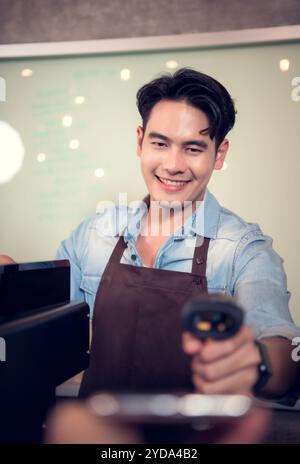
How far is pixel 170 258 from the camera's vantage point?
47.3 inches

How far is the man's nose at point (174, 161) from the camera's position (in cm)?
118

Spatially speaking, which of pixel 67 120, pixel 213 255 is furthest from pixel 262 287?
pixel 67 120

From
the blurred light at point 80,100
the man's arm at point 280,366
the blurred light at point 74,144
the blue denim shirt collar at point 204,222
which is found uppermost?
the blurred light at point 80,100

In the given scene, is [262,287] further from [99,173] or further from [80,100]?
[80,100]

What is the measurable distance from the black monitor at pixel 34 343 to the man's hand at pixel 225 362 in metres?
0.29

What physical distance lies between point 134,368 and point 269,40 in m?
0.95

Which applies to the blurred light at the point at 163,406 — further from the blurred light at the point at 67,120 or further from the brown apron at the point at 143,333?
the blurred light at the point at 67,120

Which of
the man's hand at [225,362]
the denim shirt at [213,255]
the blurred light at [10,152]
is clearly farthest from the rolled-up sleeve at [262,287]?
the blurred light at [10,152]

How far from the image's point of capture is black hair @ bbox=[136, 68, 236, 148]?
119 cm

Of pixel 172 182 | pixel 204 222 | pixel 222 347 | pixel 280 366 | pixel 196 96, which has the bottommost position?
pixel 280 366

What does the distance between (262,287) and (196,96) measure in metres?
0.54

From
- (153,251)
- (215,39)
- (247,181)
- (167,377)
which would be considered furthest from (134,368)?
(215,39)

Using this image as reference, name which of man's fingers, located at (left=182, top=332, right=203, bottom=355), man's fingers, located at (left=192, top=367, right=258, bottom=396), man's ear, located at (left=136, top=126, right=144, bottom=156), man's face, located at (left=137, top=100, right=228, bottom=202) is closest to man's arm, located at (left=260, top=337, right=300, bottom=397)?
man's fingers, located at (left=192, top=367, right=258, bottom=396)

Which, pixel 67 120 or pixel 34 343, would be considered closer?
pixel 34 343
